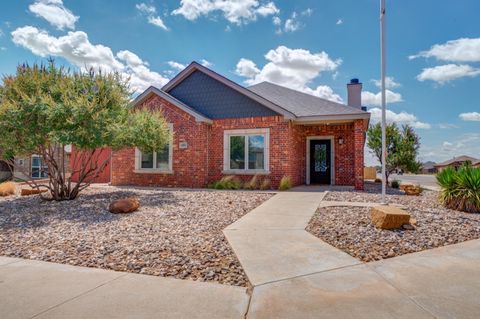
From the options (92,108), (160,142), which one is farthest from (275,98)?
(92,108)

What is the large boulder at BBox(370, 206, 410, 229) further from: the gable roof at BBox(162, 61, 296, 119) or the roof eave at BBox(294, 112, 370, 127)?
the gable roof at BBox(162, 61, 296, 119)

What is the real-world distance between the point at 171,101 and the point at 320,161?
769cm

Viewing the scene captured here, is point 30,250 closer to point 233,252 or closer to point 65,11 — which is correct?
point 233,252

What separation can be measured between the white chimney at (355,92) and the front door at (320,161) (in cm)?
394

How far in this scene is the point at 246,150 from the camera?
12.7m

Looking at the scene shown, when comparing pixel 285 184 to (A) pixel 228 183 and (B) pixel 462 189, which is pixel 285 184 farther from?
(B) pixel 462 189

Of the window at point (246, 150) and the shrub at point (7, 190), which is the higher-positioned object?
the window at point (246, 150)

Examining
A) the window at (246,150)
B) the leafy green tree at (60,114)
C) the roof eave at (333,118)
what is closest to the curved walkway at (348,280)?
the leafy green tree at (60,114)

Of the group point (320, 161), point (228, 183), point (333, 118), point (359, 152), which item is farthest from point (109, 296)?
point (320, 161)

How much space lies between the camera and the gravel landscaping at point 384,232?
14.2ft

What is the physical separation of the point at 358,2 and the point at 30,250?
445 inches

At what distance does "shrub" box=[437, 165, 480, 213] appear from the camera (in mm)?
7254

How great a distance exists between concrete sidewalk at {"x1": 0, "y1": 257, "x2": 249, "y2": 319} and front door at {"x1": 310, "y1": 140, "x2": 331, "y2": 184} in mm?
11970

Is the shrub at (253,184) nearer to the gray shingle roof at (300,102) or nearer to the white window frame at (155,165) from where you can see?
the gray shingle roof at (300,102)
